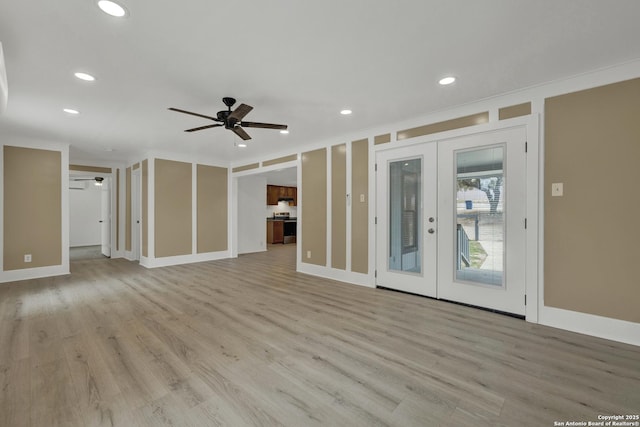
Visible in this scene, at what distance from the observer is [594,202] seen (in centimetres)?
270

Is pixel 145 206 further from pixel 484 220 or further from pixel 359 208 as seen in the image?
pixel 484 220

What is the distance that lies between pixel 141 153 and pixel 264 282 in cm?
427

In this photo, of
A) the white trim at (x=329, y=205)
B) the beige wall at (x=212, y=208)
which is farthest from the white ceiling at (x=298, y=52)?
the beige wall at (x=212, y=208)

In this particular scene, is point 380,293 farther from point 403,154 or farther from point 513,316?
point 403,154

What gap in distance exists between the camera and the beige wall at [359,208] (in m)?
4.54

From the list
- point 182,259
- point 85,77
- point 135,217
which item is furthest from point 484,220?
point 135,217

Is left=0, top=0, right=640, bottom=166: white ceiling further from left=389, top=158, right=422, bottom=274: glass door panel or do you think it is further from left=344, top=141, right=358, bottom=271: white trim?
left=344, top=141, right=358, bottom=271: white trim

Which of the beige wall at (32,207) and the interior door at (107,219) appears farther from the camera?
the interior door at (107,219)

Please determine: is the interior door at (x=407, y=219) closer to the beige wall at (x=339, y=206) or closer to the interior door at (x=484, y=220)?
the interior door at (x=484, y=220)

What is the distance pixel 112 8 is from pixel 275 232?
9.12 metres

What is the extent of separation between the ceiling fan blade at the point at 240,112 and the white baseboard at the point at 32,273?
514cm

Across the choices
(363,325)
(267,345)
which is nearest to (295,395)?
(267,345)

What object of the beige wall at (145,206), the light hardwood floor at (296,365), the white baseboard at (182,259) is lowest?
the light hardwood floor at (296,365)

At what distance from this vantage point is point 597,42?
7.38 feet
